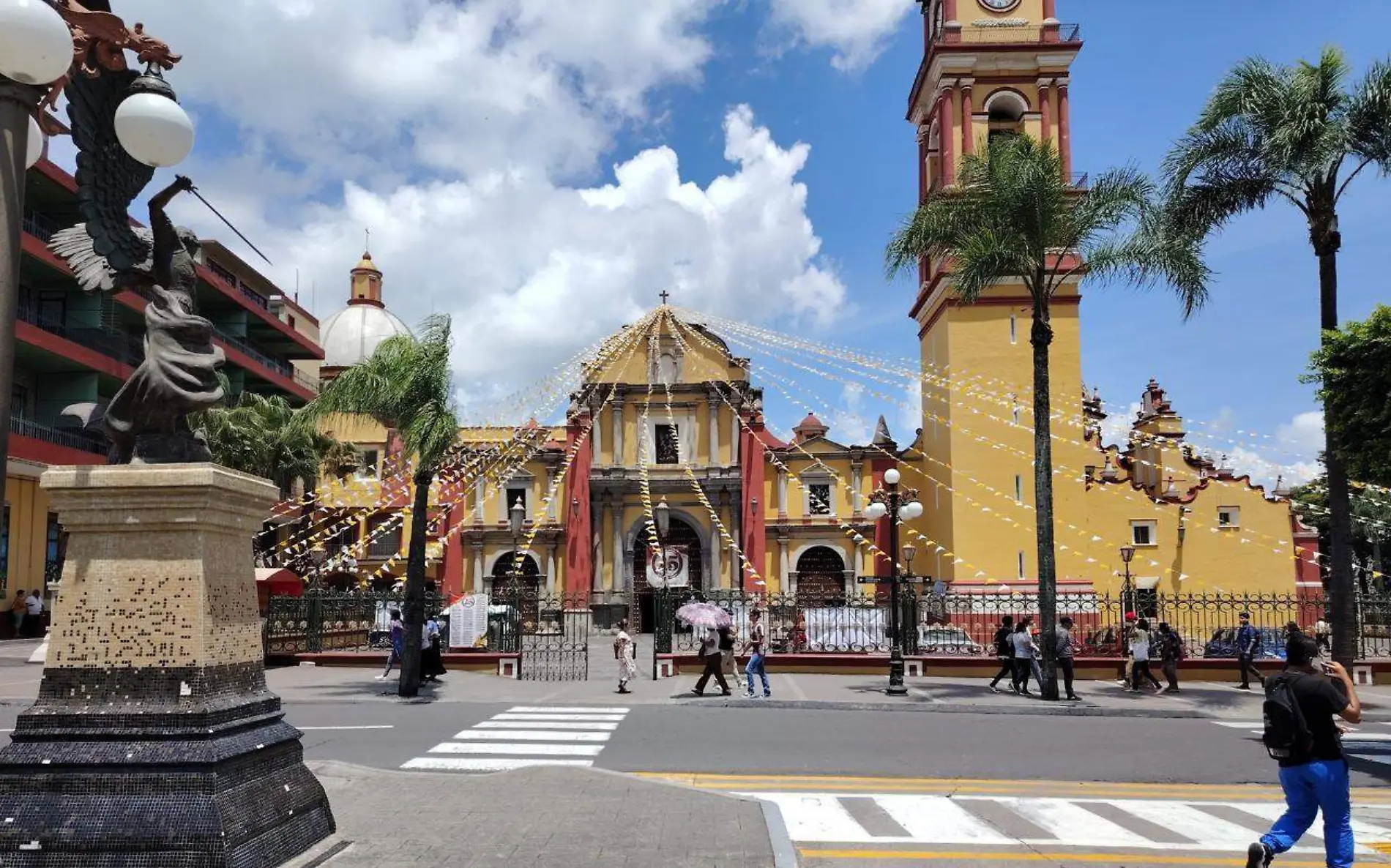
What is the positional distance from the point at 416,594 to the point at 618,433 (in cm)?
2287

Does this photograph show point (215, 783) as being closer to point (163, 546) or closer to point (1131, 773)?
point (163, 546)

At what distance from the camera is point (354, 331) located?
63250 millimetres

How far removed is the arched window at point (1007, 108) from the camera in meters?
33.1

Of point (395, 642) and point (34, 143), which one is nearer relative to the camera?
point (34, 143)

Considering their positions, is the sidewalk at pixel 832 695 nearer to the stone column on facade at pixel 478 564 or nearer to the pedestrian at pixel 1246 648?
the pedestrian at pixel 1246 648

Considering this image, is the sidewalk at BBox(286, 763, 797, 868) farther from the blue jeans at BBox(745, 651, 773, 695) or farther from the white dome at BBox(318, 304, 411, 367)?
the white dome at BBox(318, 304, 411, 367)

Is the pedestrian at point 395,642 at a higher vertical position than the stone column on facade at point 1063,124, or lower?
lower

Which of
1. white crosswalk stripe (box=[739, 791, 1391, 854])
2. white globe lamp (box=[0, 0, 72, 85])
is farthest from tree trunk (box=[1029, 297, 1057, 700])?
white globe lamp (box=[0, 0, 72, 85])

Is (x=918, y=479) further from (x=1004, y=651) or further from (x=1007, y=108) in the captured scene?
(x=1004, y=651)

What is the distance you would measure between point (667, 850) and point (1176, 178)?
53.7 ft

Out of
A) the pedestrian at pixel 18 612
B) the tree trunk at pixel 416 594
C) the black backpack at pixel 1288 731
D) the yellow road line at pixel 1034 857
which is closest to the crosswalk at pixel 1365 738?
the yellow road line at pixel 1034 857

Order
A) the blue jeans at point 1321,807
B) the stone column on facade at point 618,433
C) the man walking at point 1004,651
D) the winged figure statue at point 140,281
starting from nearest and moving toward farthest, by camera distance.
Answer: the winged figure statue at point 140,281 < the blue jeans at point 1321,807 < the man walking at point 1004,651 < the stone column on facade at point 618,433

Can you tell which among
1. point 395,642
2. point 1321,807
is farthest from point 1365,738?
point 395,642

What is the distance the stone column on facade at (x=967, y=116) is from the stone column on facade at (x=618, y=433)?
16.6 m
